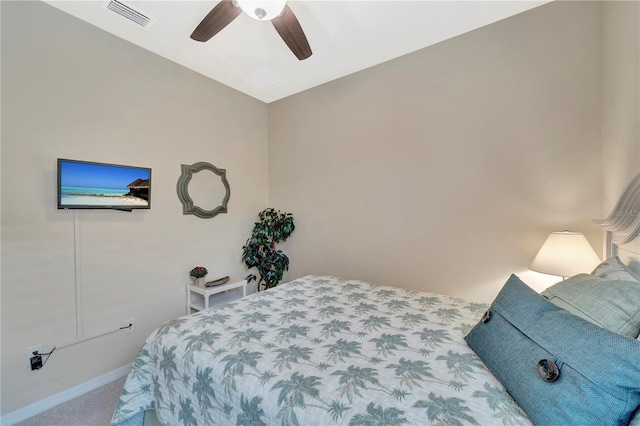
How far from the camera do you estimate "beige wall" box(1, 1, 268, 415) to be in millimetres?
1788

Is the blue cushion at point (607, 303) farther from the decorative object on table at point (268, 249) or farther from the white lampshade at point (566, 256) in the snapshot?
the decorative object on table at point (268, 249)

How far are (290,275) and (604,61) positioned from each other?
3.40 m

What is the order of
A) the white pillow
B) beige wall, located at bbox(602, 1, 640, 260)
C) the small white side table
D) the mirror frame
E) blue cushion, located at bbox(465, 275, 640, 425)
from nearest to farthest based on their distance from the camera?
blue cushion, located at bbox(465, 275, 640, 425) < the white pillow < beige wall, located at bbox(602, 1, 640, 260) < the small white side table < the mirror frame

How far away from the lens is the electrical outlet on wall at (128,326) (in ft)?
7.52

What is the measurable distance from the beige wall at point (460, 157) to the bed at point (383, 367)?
1.90ft

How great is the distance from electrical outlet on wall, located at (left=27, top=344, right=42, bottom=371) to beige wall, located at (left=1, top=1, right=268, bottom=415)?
26 mm

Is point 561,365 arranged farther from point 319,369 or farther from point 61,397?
point 61,397

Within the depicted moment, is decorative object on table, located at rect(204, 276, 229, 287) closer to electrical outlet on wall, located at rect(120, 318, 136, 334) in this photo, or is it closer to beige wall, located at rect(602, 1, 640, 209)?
electrical outlet on wall, located at rect(120, 318, 136, 334)

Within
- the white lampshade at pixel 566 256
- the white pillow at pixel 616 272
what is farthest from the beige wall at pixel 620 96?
the white pillow at pixel 616 272

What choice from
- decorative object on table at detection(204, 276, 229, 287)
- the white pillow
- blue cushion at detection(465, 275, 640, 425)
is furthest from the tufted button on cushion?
decorative object on table at detection(204, 276, 229, 287)

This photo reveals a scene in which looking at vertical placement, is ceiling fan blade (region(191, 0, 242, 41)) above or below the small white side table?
above

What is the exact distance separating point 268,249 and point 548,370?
9.45ft

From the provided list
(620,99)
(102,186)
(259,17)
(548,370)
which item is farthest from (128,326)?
(620,99)

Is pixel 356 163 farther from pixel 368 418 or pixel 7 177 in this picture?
pixel 7 177
